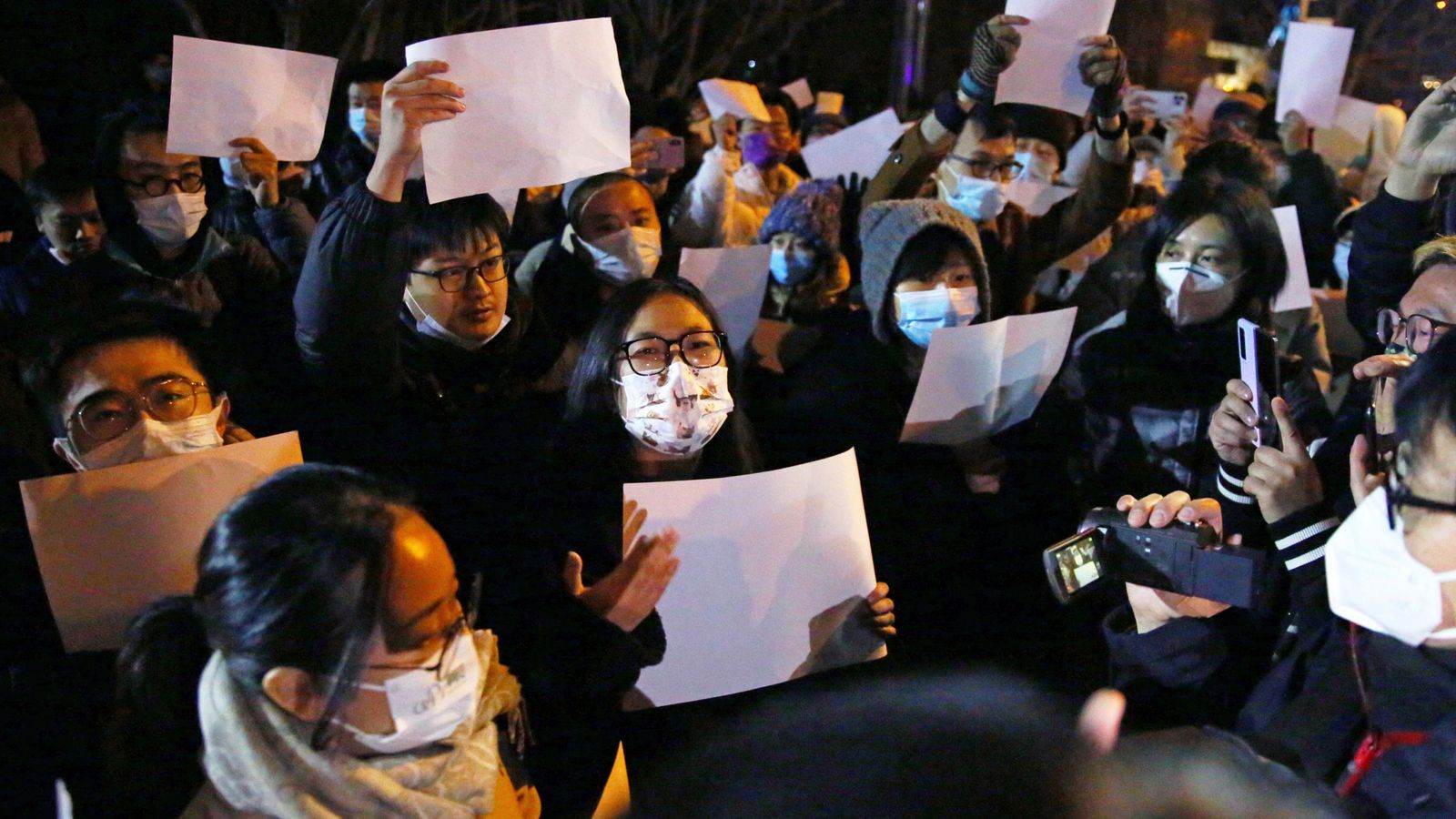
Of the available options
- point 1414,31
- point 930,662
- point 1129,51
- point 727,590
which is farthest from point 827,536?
point 1414,31

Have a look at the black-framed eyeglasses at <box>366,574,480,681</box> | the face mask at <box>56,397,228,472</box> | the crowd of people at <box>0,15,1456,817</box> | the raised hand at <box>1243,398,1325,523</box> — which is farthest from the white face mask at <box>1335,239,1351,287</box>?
the face mask at <box>56,397,228,472</box>

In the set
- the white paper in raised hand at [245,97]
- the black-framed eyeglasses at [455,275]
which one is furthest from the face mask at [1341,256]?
the white paper in raised hand at [245,97]

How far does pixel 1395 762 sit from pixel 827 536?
1102 mm

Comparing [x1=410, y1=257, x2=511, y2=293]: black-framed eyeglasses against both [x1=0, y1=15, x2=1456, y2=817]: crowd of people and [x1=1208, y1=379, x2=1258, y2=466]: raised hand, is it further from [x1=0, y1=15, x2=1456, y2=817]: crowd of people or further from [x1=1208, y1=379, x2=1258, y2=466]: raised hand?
[x1=1208, y1=379, x2=1258, y2=466]: raised hand

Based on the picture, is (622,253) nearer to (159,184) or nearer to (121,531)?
(159,184)

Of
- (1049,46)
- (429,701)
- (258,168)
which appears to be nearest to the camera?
(429,701)

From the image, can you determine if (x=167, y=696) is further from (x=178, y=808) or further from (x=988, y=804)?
(x=988, y=804)

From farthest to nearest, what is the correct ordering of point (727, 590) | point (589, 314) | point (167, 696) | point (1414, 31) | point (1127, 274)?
point (1414, 31) < point (1127, 274) < point (589, 314) < point (727, 590) < point (167, 696)

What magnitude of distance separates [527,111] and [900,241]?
1.30 m

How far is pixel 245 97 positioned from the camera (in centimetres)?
307

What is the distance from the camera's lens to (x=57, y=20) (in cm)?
728

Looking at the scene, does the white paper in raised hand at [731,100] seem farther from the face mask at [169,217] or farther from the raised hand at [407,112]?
the raised hand at [407,112]

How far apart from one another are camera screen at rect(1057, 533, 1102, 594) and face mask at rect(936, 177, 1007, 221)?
2591mm

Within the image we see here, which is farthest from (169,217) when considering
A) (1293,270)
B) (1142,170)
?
(1142,170)
